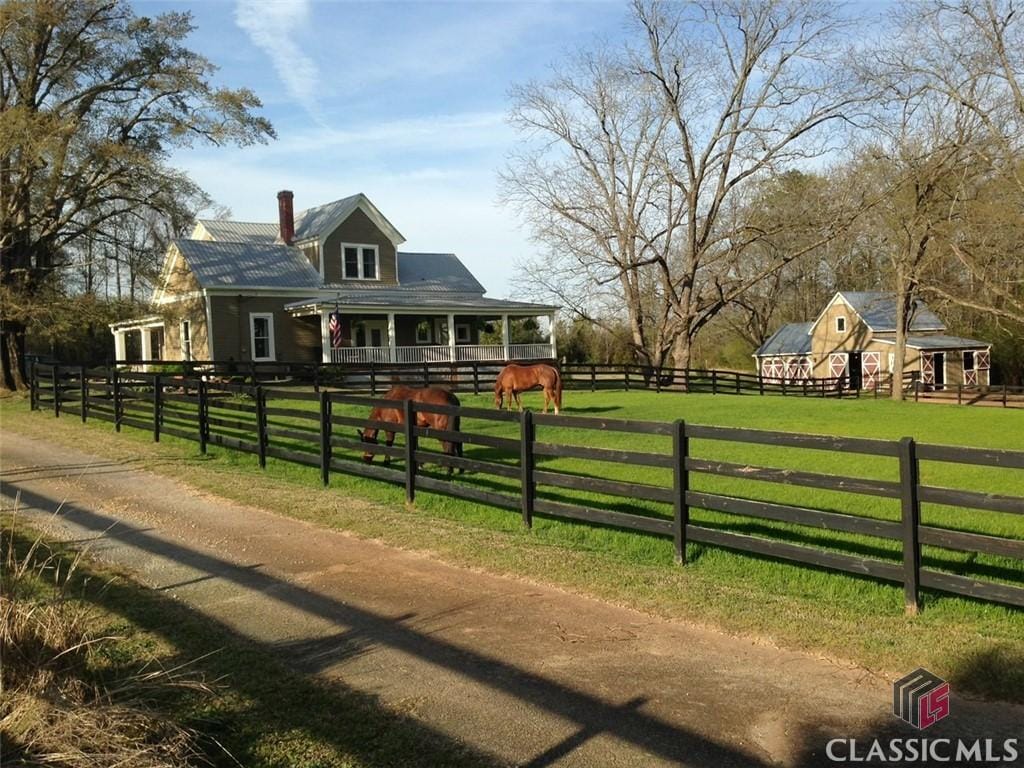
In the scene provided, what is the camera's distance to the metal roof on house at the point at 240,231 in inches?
1588

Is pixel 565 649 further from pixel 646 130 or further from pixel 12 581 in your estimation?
pixel 646 130

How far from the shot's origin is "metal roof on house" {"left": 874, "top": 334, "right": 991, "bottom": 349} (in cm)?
5088

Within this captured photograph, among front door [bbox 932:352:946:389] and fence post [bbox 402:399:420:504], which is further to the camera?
front door [bbox 932:352:946:389]

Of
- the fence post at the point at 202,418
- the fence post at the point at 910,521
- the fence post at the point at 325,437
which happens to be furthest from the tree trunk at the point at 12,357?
the fence post at the point at 910,521

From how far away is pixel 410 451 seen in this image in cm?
974

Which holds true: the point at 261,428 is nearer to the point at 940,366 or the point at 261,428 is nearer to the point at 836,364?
the point at 836,364

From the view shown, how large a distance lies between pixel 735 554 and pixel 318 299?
2925 cm

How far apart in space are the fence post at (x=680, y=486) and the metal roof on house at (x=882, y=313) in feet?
160

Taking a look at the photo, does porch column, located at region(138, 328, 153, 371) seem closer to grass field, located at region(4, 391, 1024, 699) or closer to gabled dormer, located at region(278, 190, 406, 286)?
gabled dormer, located at region(278, 190, 406, 286)

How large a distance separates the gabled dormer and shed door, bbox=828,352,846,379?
31.8m

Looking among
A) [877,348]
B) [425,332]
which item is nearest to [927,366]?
[877,348]

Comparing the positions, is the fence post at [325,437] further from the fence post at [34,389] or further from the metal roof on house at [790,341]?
the metal roof on house at [790,341]

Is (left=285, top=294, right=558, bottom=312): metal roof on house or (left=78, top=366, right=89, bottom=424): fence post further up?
(left=285, top=294, right=558, bottom=312): metal roof on house

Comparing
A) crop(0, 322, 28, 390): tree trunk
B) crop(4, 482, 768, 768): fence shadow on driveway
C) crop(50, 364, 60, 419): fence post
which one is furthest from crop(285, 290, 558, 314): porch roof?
crop(4, 482, 768, 768): fence shadow on driveway
